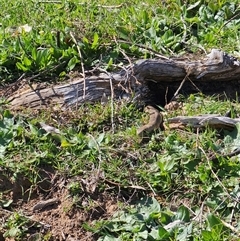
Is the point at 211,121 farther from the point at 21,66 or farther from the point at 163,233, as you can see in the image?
the point at 21,66

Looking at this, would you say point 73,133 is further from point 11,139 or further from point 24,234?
point 24,234

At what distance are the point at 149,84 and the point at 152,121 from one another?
498mm

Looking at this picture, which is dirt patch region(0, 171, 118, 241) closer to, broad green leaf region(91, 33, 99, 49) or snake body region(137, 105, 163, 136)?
snake body region(137, 105, 163, 136)

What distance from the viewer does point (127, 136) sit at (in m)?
3.59

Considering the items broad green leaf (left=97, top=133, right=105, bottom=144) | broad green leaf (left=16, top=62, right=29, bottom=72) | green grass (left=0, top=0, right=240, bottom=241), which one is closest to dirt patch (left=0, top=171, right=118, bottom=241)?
green grass (left=0, top=0, right=240, bottom=241)

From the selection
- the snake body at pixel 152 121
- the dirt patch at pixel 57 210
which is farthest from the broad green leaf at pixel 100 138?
the dirt patch at pixel 57 210

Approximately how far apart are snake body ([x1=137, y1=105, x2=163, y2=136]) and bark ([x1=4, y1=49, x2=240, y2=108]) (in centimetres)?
15

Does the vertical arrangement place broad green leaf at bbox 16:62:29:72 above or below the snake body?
above

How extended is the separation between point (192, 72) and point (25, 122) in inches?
46.9

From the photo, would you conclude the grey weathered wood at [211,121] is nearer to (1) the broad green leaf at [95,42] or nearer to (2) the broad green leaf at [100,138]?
(2) the broad green leaf at [100,138]

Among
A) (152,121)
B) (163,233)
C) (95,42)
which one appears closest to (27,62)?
(95,42)

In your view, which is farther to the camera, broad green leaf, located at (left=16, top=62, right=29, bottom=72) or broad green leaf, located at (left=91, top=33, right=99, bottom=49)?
broad green leaf, located at (left=91, top=33, right=99, bottom=49)

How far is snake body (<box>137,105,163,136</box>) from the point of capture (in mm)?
3621

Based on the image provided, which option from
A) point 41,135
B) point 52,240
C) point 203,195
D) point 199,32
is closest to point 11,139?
point 41,135
